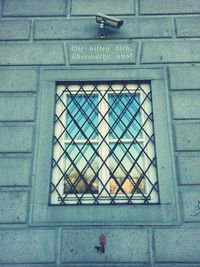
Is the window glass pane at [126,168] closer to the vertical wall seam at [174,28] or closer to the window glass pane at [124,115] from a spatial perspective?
the window glass pane at [124,115]

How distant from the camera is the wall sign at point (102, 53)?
5.55 m

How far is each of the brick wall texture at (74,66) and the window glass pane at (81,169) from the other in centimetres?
62

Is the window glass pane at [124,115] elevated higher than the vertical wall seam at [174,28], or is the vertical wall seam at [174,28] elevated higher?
the vertical wall seam at [174,28]

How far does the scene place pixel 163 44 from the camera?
5.62 m

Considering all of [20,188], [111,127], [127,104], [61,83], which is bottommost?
[20,188]

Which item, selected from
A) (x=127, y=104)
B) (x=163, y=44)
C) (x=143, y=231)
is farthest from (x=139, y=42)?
(x=143, y=231)

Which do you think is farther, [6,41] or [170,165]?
[6,41]

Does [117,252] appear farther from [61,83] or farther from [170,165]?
[61,83]

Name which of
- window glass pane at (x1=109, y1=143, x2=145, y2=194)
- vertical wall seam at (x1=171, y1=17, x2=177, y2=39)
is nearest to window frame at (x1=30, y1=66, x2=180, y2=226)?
window glass pane at (x1=109, y1=143, x2=145, y2=194)

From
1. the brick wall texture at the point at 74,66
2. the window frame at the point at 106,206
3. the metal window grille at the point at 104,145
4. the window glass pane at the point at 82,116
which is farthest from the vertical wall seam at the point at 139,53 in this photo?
the window glass pane at the point at 82,116

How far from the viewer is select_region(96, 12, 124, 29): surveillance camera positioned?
17.8 ft

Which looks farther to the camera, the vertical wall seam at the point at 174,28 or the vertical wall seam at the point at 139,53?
the vertical wall seam at the point at 174,28

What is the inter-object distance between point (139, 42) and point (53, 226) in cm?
369

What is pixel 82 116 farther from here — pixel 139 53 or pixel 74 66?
pixel 139 53
